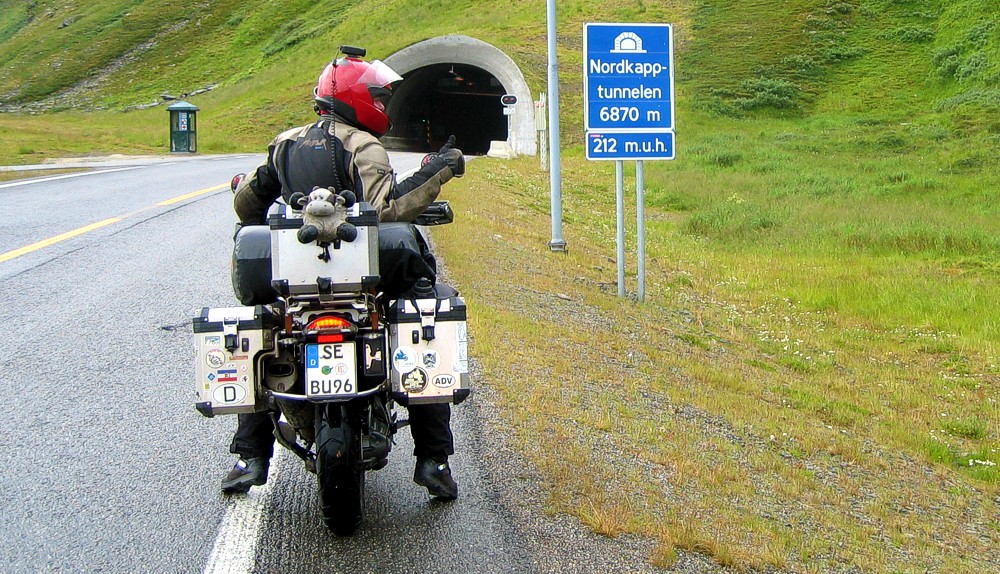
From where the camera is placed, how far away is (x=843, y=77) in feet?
153

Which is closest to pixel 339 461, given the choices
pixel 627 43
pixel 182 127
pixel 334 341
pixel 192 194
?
pixel 334 341

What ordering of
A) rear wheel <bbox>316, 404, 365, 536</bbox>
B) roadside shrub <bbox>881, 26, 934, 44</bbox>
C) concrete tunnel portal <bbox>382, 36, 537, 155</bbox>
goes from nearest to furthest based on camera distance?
1. rear wheel <bbox>316, 404, 365, 536</bbox>
2. concrete tunnel portal <bbox>382, 36, 537, 155</bbox>
3. roadside shrub <bbox>881, 26, 934, 44</bbox>

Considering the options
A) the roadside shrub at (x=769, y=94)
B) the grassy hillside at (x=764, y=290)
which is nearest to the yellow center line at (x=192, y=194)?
the grassy hillside at (x=764, y=290)

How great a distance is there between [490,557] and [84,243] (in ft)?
29.8

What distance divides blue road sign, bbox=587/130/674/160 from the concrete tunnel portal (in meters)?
25.1

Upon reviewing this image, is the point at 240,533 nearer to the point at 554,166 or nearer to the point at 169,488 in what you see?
the point at 169,488

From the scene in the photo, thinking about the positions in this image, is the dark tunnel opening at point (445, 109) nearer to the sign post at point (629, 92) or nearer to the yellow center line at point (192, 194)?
the yellow center line at point (192, 194)

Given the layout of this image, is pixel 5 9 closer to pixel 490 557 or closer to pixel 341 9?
pixel 341 9

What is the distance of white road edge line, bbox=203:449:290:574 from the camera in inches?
158

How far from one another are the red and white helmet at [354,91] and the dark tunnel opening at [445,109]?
39103 millimetres

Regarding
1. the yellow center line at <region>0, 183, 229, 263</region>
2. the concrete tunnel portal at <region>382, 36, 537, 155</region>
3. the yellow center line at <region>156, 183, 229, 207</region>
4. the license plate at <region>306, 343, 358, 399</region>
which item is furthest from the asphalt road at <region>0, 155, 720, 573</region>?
the concrete tunnel portal at <region>382, 36, 537, 155</region>

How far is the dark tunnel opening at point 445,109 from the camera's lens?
155ft

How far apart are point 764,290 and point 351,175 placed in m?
12.1

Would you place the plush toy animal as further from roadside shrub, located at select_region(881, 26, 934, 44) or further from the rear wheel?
roadside shrub, located at select_region(881, 26, 934, 44)
